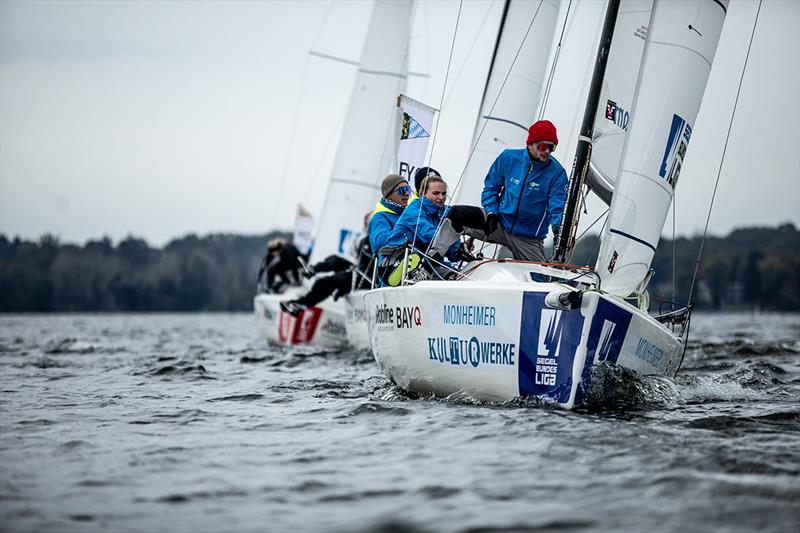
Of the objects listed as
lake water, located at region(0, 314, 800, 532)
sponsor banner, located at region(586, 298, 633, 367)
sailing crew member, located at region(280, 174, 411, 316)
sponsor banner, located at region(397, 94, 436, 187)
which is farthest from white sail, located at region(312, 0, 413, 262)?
sponsor banner, located at region(586, 298, 633, 367)

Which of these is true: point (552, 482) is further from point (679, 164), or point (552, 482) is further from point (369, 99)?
point (369, 99)

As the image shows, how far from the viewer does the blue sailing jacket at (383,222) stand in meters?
7.73

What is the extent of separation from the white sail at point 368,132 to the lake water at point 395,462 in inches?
353

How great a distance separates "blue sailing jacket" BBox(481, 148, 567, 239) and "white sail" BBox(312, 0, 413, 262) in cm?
902

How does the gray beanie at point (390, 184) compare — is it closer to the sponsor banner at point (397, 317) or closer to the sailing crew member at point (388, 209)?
the sailing crew member at point (388, 209)

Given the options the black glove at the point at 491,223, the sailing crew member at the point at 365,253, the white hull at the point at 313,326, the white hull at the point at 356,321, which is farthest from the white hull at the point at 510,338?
the white hull at the point at 313,326

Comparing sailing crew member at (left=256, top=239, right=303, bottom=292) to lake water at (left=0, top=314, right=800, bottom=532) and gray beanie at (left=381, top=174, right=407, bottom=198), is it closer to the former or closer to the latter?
gray beanie at (left=381, top=174, right=407, bottom=198)

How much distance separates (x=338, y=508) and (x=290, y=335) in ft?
35.5

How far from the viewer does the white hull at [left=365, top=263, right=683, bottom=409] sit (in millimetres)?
5262

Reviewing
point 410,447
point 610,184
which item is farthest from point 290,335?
point 410,447

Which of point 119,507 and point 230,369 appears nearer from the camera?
point 119,507

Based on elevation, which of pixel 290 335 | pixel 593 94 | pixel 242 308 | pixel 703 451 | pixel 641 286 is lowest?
pixel 242 308

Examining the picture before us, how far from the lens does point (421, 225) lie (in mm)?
A: 7066

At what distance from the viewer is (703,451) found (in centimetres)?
424
